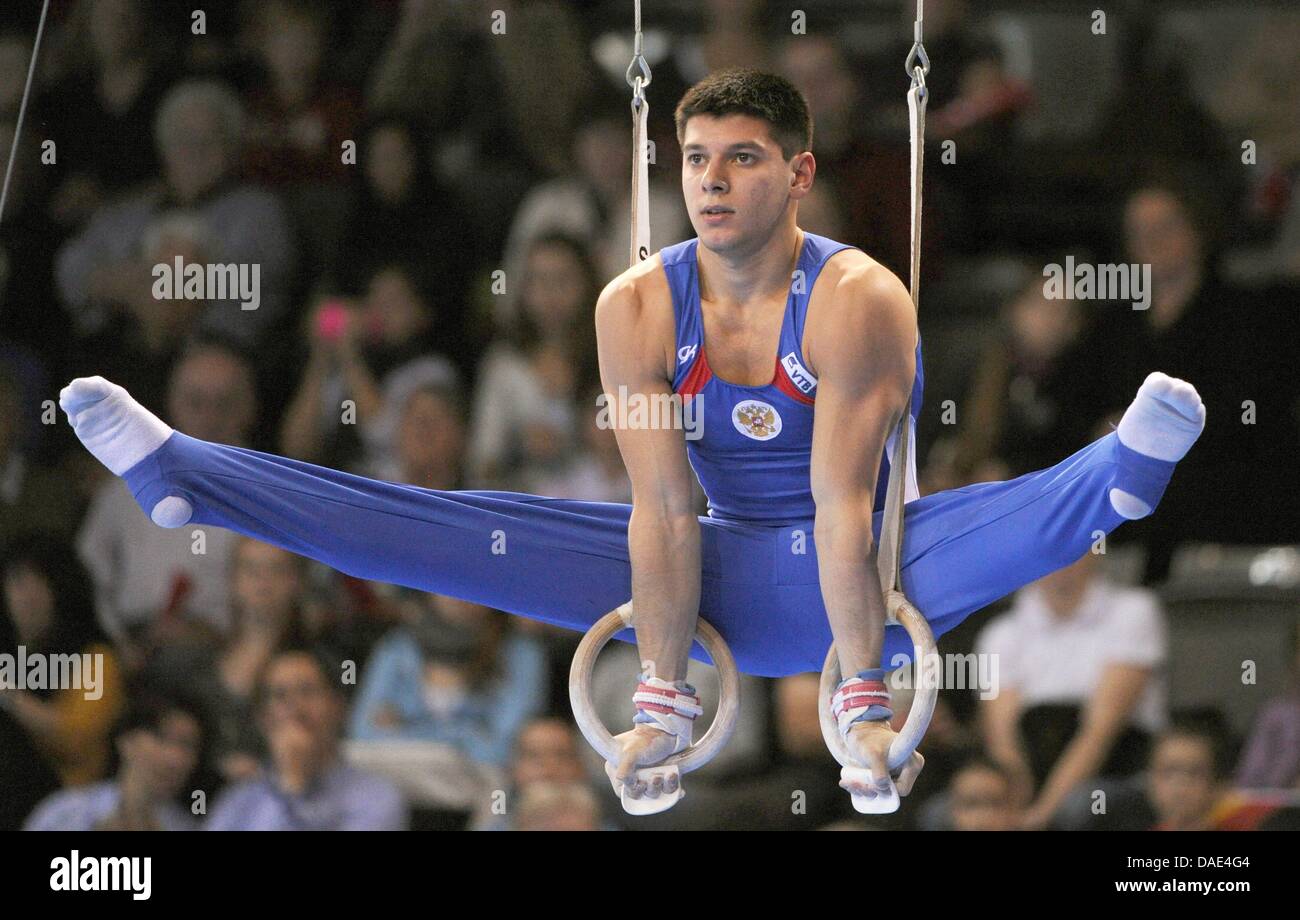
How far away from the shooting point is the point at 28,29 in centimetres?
654

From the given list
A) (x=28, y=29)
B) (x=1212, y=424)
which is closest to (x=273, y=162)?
(x=28, y=29)

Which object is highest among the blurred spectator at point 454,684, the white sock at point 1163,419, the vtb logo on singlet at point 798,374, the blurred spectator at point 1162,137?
the blurred spectator at point 1162,137

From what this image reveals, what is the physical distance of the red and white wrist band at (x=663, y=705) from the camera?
135 inches

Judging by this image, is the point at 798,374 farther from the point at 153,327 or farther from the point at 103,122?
the point at 103,122

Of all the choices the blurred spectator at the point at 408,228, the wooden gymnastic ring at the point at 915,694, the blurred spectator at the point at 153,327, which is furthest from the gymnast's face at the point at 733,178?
the blurred spectator at the point at 153,327

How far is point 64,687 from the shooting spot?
17.4 ft

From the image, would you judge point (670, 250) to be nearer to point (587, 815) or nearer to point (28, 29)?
point (587, 815)

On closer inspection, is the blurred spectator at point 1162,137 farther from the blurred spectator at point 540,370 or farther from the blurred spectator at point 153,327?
the blurred spectator at point 153,327

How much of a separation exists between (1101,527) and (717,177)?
894mm

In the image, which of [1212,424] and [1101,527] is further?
[1212,424]

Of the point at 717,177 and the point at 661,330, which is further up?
the point at 717,177

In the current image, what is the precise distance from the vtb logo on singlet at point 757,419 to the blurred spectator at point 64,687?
263cm

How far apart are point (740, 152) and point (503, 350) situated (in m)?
2.52

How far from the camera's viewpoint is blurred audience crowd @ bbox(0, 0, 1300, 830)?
5199 mm
